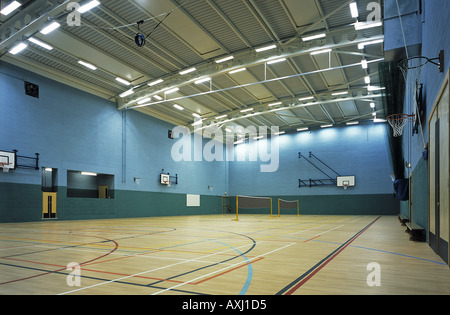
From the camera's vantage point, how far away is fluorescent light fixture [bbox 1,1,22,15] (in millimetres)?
12241

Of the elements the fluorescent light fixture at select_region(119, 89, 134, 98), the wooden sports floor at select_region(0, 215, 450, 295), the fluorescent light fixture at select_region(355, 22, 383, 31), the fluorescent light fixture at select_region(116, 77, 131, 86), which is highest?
the fluorescent light fixture at select_region(355, 22, 383, 31)

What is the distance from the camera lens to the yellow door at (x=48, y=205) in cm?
1764

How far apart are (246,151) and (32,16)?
24.6 m

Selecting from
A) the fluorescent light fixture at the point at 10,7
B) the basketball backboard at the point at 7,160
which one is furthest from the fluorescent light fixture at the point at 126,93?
the fluorescent light fixture at the point at 10,7

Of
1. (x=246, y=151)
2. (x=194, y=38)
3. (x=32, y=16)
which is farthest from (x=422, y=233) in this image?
(x=246, y=151)

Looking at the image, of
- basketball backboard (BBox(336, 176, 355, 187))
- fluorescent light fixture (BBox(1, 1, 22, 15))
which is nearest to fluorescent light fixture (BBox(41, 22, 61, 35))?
fluorescent light fixture (BBox(1, 1, 22, 15))

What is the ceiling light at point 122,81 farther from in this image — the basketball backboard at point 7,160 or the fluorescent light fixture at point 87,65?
the basketball backboard at point 7,160

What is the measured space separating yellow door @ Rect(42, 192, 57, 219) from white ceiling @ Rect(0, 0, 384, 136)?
6.79 meters

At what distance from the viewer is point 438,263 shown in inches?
200

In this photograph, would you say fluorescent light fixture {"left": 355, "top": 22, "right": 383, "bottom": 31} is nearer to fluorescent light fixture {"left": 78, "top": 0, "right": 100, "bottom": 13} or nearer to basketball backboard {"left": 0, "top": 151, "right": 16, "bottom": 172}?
fluorescent light fixture {"left": 78, "top": 0, "right": 100, "bottom": 13}

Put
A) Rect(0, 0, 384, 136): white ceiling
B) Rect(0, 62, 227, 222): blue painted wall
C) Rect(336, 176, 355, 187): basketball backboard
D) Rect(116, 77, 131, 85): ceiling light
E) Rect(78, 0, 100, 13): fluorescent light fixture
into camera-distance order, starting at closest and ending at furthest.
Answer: Rect(78, 0, 100, 13): fluorescent light fixture < Rect(0, 0, 384, 136): white ceiling < Rect(0, 62, 227, 222): blue painted wall < Rect(116, 77, 131, 85): ceiling light < Rect(336, 176, 355, 187): basketball backboard

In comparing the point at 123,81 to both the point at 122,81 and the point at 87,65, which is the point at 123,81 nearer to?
the point at 122,81
